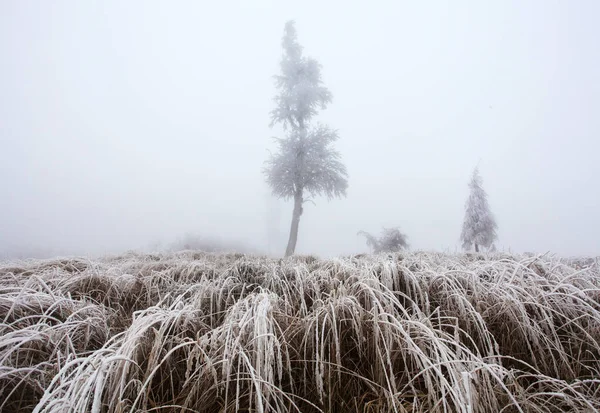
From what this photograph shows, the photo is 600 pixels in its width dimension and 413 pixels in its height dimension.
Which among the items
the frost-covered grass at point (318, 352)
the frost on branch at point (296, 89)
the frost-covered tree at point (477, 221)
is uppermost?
the frost on branch at point (296, 89)

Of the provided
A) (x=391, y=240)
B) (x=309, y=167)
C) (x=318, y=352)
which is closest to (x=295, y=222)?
(x=309, y=167)

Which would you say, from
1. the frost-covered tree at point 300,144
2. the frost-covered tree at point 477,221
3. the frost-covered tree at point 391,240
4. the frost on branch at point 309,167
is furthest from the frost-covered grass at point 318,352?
the frost-covered tree at point 477,221

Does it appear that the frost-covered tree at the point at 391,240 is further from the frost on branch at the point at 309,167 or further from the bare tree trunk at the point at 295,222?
the bare tree trunk at the point at 295,222

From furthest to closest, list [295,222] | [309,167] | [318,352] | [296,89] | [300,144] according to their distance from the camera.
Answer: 1. [296,89]
2. [300,144]
3. [309,167]
4. [295,222]
5. [318,352]

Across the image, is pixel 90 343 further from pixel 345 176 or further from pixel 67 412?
pixel 345 176

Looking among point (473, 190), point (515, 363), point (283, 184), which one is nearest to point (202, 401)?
point (515, 363)

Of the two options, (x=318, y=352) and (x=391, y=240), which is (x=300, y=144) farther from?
(x=318, y=352)

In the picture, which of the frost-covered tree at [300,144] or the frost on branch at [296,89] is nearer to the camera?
the frost-covered tree at [300,144]

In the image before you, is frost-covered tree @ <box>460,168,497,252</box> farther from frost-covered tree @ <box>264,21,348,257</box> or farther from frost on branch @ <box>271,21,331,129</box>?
frost on branch @ <box>271,21,331,129</box>

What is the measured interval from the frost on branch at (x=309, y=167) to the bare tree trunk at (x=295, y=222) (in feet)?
1.21

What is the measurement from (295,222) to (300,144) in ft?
12.6

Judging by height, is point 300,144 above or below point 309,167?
above

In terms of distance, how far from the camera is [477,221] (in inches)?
726

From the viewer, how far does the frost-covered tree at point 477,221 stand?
1830 cm
